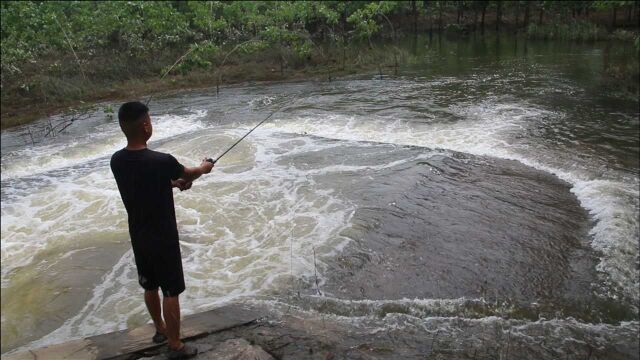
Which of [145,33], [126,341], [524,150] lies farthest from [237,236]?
[145,33]

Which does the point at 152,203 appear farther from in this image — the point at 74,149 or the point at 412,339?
the point at 74,149

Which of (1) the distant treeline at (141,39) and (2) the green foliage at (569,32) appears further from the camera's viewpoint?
(2) the green foliage at (569,32)

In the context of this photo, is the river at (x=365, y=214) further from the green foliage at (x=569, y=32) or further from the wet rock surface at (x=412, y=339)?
the green foliage at (x=569, y=32)

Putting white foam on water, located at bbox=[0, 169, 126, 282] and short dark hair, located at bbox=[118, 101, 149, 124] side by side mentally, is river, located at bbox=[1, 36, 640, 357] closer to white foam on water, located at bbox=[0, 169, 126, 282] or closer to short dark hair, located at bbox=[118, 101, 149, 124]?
white foam on water, located at bbox=[0, 169, 126, 282]

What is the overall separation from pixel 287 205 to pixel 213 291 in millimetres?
2384

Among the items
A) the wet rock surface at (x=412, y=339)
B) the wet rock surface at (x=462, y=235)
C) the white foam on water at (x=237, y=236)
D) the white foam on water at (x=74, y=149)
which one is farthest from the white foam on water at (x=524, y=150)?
the white foam on water at (x=74, y=149)

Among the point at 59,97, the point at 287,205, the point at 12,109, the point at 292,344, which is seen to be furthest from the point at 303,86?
the point at 292,344

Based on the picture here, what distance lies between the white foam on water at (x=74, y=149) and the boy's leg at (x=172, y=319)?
7.12 meters

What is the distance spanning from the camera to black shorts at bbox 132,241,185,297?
3348 mm

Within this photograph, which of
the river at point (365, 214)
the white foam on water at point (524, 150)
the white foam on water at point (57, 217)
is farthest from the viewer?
the white foam on water at point (57, 217)

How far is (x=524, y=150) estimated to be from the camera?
357 inches

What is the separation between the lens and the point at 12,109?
13.8 meters

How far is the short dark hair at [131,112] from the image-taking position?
314cm

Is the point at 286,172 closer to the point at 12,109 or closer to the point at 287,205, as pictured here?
the point at 287,205
